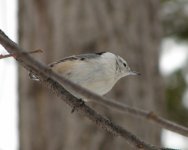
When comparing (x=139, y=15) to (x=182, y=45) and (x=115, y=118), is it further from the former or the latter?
(x=182, y=45)

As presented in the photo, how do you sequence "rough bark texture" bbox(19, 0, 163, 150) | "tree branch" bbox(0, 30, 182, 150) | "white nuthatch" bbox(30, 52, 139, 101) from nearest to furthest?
"tree branch" bbox(0, 30, 182, 150), "white nuthatch" bbox(30, 52, 139, 101), "rough bark texture" bbox(19, 0, 163, 150)

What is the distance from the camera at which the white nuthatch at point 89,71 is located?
78.9 inches

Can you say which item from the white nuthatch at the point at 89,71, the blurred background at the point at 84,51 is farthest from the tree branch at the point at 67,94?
the blurred background at the point at 84,51

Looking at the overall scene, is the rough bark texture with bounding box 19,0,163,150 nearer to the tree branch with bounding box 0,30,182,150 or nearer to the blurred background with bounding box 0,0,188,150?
the blurred background with bounding box 0,0,188,150

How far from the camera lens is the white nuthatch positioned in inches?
78.9

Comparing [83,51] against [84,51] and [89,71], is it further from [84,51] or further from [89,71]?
[89,71]

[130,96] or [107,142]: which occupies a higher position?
[130,96]

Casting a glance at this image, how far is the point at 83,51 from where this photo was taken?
12.4 ft

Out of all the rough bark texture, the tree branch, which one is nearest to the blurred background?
the rough bark texture

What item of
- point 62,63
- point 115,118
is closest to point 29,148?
point 115,118

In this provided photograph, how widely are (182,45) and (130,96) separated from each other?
6.45 feet

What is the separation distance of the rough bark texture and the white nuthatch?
1554 mm

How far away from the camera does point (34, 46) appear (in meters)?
4.00

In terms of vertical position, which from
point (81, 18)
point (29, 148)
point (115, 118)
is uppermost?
point (81, 18)
